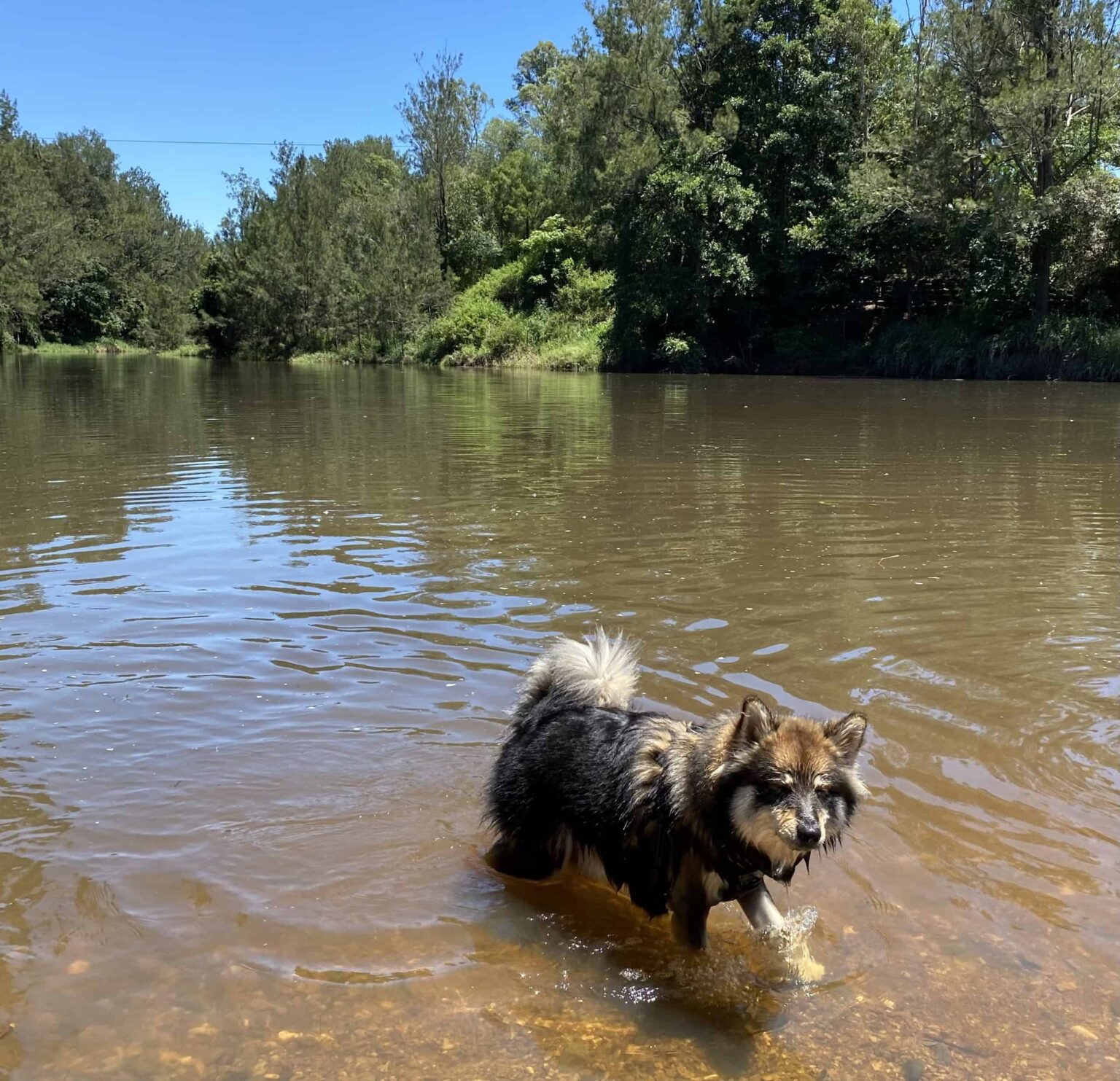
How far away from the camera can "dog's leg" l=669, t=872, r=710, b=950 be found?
390 cm

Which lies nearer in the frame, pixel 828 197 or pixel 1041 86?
pixel 1041 86

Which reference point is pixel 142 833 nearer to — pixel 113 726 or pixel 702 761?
pixel 113 726

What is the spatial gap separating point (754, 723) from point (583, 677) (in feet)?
4.03

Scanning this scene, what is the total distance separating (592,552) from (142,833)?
623 centimetres

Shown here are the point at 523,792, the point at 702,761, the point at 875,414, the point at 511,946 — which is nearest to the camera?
the point at 702,761

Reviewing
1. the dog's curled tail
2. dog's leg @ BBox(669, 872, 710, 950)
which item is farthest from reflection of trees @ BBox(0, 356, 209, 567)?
dog's leg @ BBox(669, 872, 710, 950)

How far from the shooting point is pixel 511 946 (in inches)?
161

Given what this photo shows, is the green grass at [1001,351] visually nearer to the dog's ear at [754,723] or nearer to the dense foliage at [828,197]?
the dense foliage at [828,197]

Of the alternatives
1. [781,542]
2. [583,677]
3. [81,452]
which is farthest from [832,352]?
[583,677]

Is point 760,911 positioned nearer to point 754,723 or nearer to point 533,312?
point 754,723

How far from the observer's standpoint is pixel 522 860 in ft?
14.7

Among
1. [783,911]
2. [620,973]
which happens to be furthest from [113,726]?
Answer: [783,911]

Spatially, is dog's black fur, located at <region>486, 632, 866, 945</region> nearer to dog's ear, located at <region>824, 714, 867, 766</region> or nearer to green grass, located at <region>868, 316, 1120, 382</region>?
dog's ear, located at <region>824, 714, 867, 766</region>

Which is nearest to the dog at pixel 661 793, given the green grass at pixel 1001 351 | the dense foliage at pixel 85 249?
the green grass at pixel 1001 351
